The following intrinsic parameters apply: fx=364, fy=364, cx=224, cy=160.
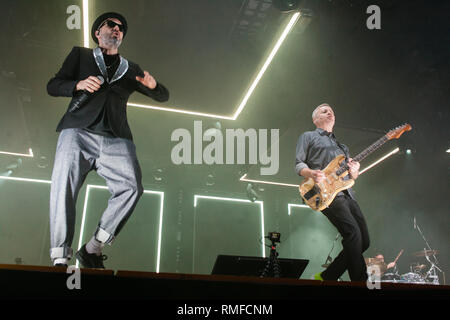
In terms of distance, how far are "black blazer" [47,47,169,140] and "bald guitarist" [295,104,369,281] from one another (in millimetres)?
1602

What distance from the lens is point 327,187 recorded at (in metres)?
3.15

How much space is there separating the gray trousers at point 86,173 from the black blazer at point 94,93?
8 cm

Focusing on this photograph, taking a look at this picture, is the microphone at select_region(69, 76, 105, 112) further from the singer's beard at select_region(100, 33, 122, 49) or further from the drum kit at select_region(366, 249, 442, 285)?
the drum kit at select_region(366, 249, 442, 285)

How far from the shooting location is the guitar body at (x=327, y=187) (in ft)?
10.2

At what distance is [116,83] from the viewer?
2.45 m

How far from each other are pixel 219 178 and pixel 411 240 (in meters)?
5.06

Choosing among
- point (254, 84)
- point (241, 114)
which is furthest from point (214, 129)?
point (254, 84)

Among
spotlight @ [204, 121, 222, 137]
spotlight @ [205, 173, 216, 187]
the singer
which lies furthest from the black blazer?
spotlight @ [205, 173, 216, 187]

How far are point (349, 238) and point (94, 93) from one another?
7.21 ft

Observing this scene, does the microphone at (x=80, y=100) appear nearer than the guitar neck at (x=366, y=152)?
Yes

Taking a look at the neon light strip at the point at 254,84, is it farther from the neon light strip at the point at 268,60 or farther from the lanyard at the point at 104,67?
the lanyard at the point at 104,67

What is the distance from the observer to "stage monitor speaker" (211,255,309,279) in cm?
321

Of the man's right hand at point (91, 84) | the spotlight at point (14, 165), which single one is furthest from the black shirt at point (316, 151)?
the spotlight at point (14, 165)

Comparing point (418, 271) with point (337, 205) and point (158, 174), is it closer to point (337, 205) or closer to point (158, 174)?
point (337, 205)
